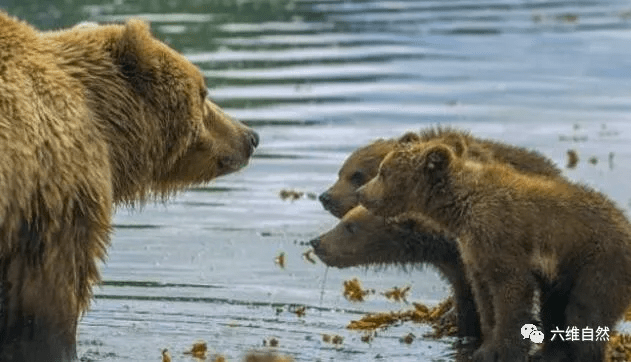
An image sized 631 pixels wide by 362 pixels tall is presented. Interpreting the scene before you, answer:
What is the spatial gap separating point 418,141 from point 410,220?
0.47 meters

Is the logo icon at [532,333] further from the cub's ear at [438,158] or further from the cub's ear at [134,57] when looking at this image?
the cub's ear at [134,57]

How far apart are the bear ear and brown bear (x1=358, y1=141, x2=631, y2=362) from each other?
1548 millimetres

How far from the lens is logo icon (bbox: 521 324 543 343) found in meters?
9.04

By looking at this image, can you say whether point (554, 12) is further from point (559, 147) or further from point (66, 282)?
point (66, 282)

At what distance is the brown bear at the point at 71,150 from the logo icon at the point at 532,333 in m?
1.88

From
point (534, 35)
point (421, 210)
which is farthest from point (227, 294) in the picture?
point (534, 35)

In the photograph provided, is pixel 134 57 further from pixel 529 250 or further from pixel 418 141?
pixel 529 250

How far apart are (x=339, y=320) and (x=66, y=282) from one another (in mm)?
2598

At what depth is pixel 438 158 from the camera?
31.3 feet

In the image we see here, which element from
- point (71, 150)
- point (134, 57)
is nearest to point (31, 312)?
point (71, 150)

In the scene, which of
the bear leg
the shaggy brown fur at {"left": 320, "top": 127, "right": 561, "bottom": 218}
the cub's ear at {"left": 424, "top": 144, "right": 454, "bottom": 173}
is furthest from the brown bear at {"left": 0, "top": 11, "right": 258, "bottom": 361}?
the shaggy brown fur at {"left": 320, "top": 127, "right": 561, "bottom": 218}

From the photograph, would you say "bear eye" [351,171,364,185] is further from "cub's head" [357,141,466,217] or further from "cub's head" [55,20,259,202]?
"cub's head" [55,20,259,202]

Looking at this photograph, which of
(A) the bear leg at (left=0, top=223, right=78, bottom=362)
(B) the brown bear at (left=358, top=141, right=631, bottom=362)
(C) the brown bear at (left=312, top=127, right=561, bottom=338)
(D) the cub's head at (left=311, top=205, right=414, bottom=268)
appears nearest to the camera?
(A) the bear leg at (left=0, top=223, right=78, bottom=362)

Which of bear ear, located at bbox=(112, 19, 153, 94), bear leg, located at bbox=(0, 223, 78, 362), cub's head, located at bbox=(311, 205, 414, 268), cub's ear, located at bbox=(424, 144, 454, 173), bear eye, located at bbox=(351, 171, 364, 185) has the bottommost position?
bear leg, located at bbox=(0, 223, 78, 362)
